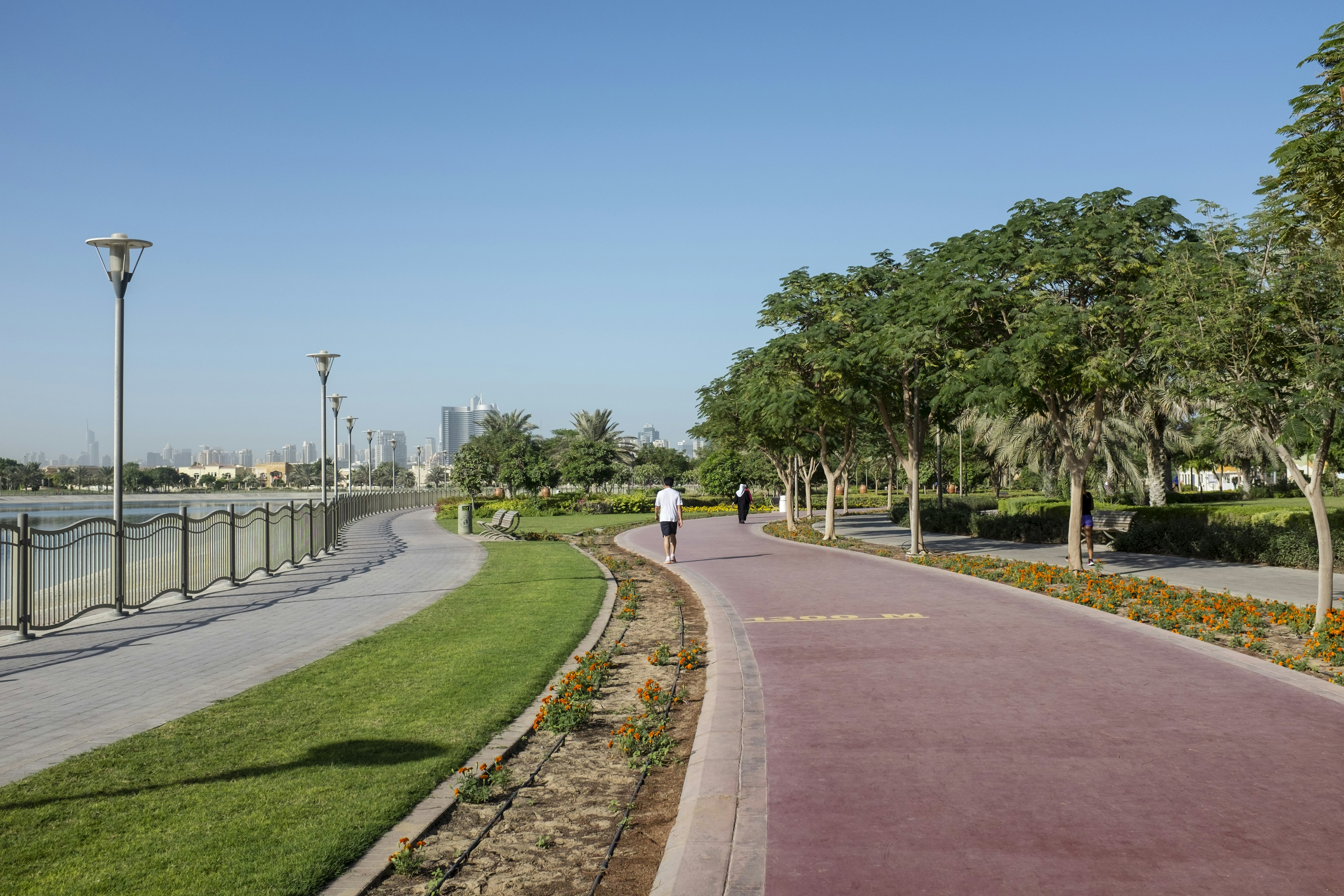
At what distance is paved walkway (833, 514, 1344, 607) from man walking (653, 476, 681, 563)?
6.43 metres

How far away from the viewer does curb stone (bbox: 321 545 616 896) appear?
161 inches

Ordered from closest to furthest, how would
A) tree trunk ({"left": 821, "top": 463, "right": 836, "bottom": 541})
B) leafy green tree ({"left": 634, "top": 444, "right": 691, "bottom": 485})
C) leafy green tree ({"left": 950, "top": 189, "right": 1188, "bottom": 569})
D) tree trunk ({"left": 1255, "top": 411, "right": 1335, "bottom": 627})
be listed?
tree trunk ({"left": 1255, "top": 411, "right": 1335, "bottom": 627}) → leafy green tree ({"left": 950, "top": 189, "right": 1188, "bottom": 569}) → tree trunk ({"left": 821, "top": 463, "right": 836, "bottom": 541}) → leafy green tree ({"left": 634, "top": 444, "right": 691, "bottom": 485})

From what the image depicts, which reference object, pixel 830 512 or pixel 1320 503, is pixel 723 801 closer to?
pixel 1320 503

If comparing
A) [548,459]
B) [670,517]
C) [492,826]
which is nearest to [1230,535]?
[670,517]

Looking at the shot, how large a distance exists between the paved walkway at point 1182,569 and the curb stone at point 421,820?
378 inches

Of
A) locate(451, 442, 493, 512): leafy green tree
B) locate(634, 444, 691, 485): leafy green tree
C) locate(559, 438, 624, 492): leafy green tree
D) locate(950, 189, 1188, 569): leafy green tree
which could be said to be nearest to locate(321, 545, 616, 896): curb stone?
locate(950, 189, 1188, 569): leafy green tree

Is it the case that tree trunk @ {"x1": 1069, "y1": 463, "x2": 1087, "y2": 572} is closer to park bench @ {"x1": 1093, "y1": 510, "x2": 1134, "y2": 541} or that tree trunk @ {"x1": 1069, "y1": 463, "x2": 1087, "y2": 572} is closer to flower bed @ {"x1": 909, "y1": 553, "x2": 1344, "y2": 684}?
flower bed @ {"x1": 909, "y1": 553, "x2": 1344, "y2": 684}

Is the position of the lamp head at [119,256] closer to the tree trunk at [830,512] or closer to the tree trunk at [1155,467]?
the tree trunk at [830,512]

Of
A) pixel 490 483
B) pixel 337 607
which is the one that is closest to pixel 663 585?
pixel 337 607

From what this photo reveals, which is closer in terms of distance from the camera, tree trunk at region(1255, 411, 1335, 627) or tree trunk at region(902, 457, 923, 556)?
tree trunk at region(1255, 411, 1335, 627)

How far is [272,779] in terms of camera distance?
5344 millimetres

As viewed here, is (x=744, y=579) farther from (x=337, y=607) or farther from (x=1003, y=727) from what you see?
(x=1003, y=727)

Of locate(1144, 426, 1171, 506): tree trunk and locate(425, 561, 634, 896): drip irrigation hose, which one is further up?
locate(1144, 426, 1171, 506): tree trunk

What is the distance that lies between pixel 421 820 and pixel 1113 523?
20.5 meters
